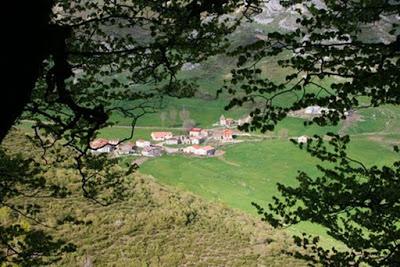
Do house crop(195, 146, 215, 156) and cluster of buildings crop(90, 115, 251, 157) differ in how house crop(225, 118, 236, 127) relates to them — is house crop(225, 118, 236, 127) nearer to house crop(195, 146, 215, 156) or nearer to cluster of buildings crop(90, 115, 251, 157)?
cluster of buildings crop(90, 115, 251, 157)

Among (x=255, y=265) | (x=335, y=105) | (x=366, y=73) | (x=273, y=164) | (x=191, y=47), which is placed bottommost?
(x=273, y=164)

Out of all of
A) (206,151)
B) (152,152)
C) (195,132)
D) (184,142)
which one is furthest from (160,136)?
(206,151)

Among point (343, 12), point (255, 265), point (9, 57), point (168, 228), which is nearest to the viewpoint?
point (9, 57)

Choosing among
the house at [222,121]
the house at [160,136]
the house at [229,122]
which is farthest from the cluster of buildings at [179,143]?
the house at [222,121]

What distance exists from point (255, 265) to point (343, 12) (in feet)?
46.8

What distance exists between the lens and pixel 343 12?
666cm

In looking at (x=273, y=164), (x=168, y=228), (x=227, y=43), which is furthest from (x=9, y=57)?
(x=273, y=164)

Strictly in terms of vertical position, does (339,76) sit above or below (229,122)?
above

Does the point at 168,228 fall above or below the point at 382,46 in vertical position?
below

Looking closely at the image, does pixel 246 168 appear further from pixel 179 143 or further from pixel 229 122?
pixel 229 122

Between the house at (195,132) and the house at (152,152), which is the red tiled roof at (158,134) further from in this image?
the house at (152,152)

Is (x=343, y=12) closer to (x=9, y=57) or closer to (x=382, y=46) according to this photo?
(x=382, y=46)

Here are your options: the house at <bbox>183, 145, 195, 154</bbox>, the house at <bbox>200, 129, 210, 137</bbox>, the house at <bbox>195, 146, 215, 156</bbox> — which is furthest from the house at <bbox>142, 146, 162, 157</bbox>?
the house at <bbox>200, 129, 210, 137</bbox>

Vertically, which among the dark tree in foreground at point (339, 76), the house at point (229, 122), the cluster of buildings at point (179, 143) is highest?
the dark tree in foreground at point (339, 76)
